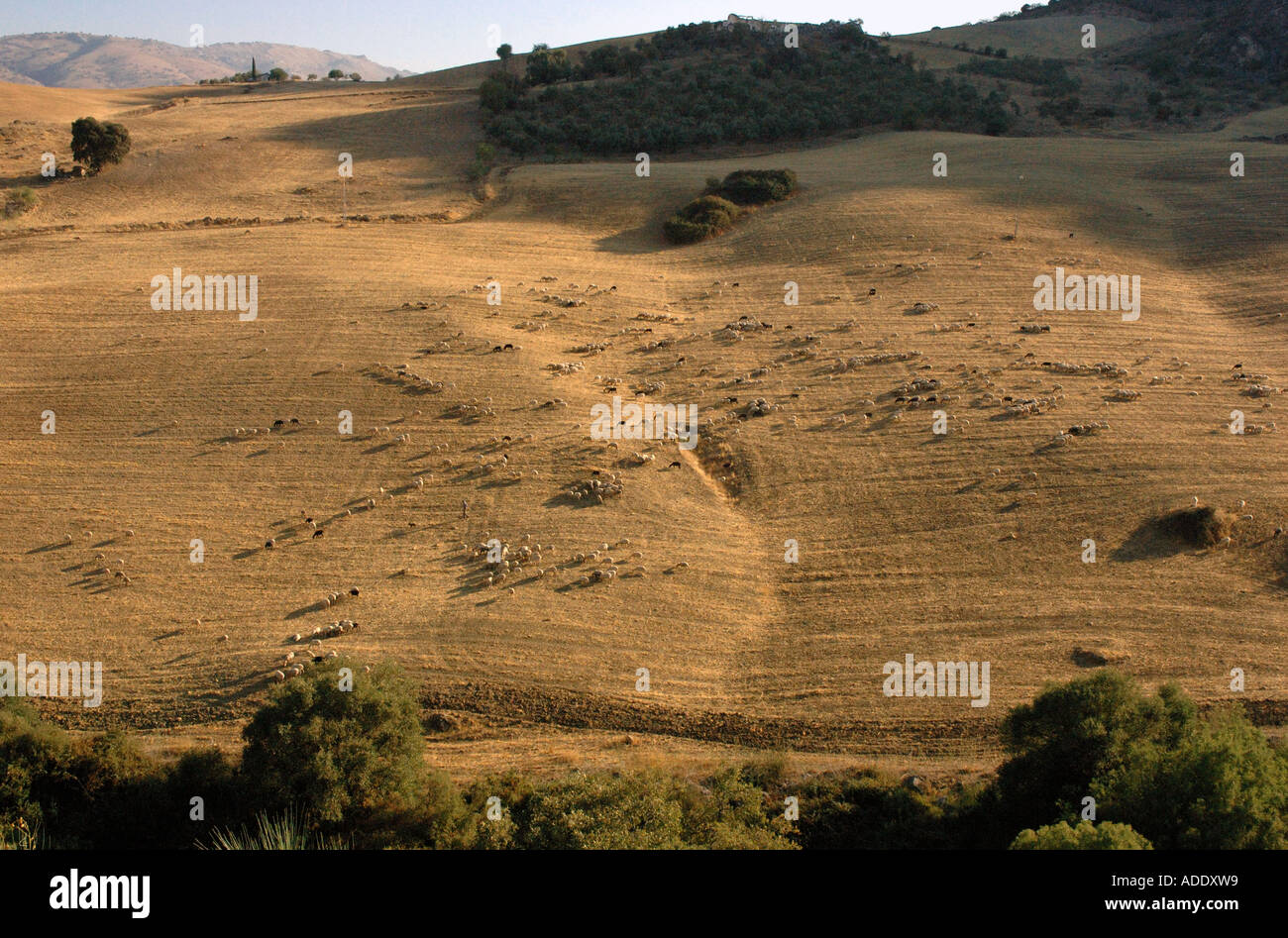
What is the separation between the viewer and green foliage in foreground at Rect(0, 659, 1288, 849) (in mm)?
15648

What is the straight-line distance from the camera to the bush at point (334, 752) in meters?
16.6

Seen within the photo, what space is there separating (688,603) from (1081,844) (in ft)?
39.0

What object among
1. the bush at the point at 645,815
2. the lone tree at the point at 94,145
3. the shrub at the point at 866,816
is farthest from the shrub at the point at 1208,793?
the lone tree at the point at 94,145

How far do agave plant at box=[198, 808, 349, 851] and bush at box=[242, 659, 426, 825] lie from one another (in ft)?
0.87

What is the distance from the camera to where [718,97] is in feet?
237

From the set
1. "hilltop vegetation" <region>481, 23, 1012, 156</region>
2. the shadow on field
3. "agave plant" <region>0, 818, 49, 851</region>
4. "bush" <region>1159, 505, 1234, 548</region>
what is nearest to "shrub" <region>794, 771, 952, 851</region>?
the shadow on field

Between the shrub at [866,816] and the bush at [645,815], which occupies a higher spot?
the bush at [645,815]

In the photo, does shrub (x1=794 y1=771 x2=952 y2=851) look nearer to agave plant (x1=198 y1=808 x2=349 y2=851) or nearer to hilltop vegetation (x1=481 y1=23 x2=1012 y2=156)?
agave plant (x1=198 y1=808 x2=349 y2=851)

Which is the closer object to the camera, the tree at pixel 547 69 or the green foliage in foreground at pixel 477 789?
the green foliage in foreground at pixel 477 789

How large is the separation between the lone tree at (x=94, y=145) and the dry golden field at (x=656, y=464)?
5484 millimetres

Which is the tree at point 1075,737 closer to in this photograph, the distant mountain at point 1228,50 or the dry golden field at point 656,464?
the dry golden field at point 656,464

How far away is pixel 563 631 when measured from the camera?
2197 cm
